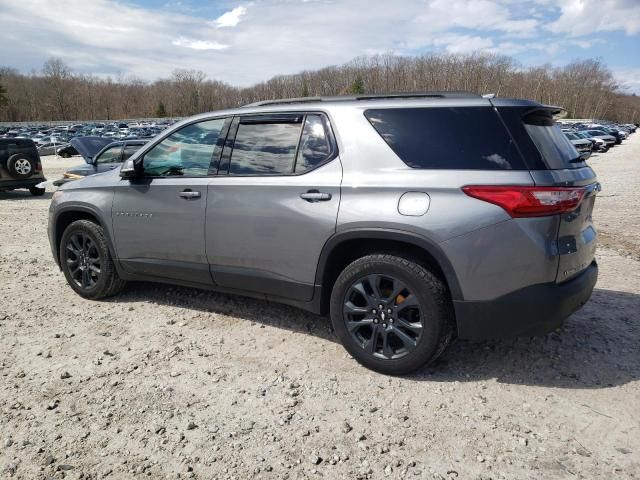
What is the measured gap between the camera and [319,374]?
339cm

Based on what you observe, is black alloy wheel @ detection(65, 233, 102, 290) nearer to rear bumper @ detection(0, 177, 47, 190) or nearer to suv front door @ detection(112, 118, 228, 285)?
suv front door @ detection(112, 118, 228, 285)

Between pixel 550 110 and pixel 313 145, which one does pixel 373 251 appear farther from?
pixel 550 110

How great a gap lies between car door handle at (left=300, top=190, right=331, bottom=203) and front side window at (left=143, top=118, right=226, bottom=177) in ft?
3.38

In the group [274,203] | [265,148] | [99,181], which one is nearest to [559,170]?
[274,203]

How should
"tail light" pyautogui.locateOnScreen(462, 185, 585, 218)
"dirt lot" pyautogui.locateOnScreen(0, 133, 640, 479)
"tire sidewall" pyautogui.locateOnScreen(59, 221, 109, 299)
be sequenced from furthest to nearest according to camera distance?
1. "tire sidewall" pyautogui.locateOnScreen(59, 221, 109, 299)
2. "tail light" pyautogui.locateOnScreen(462, 185, 585, 218)
3. "dirt lot" pyautogui.locateOnScreen(0, 133, 640, 479)

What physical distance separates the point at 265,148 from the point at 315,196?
2.16 feet

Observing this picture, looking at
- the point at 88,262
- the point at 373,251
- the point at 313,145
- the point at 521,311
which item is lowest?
the point at 88,262

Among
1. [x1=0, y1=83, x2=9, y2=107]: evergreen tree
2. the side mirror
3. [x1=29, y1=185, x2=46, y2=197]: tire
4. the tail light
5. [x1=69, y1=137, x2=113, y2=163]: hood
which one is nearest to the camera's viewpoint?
the tail light

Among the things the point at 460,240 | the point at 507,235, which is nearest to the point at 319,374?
the point at 460,240

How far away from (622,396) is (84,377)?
3544 mm

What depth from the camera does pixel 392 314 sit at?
324 cm

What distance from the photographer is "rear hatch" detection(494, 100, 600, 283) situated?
289cm

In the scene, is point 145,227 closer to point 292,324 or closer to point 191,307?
point 191,307

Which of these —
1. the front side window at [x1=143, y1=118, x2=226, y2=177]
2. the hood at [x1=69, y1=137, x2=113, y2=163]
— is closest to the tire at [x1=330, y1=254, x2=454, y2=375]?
the front side window at [x1=143, y1=118, x2=226, y2=177]
